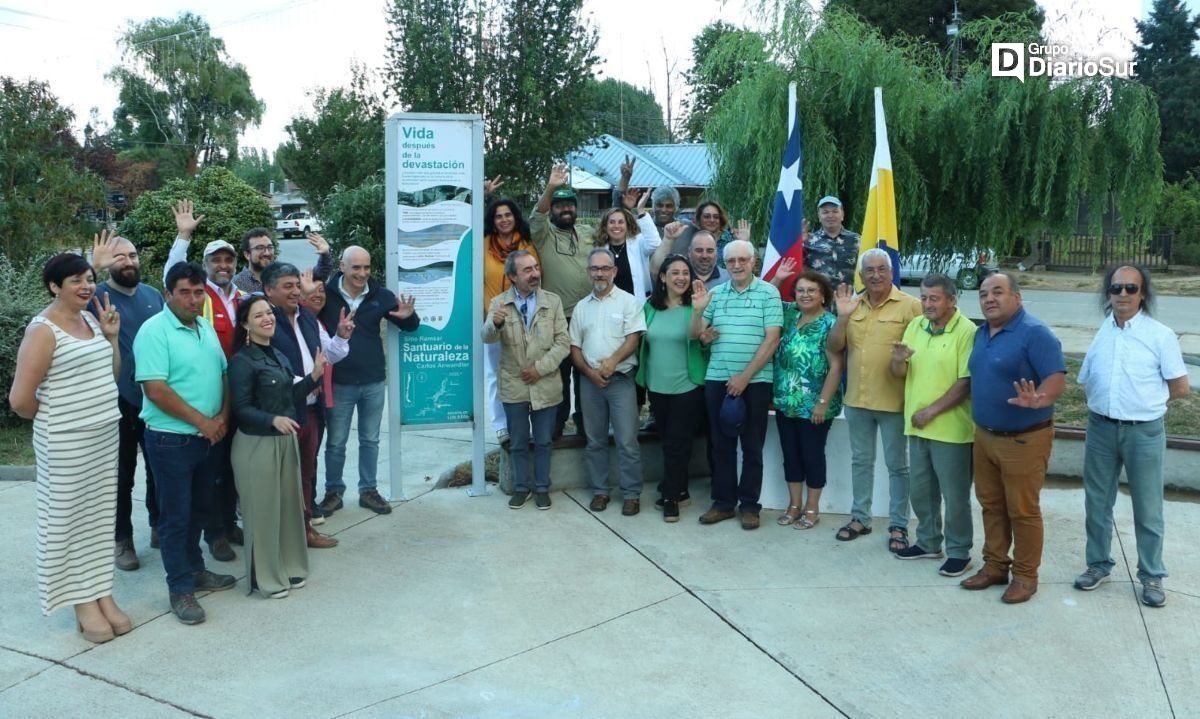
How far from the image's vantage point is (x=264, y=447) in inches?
195

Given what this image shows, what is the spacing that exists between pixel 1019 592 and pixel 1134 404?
3.58 ft

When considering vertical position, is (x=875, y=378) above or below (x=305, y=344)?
below

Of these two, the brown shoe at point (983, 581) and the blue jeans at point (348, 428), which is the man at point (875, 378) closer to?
the brown shoe at point (983, 581)

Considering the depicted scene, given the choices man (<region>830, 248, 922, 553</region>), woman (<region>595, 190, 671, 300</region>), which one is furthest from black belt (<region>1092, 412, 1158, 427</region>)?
woman (<region>595, 190, 671, 300</region>)

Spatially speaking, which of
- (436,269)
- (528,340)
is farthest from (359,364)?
(528,340)

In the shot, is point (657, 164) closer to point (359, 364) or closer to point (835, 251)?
point (835, 251)

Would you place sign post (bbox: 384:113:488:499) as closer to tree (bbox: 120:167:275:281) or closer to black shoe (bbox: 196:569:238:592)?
black shoe (bbox: 196:569:238:592)

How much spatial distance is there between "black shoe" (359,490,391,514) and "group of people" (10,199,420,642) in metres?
0.53

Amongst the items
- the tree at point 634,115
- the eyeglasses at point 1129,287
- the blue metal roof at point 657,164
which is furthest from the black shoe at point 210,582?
the tree at point 634,115

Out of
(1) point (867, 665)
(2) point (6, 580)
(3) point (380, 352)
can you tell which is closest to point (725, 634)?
(1) point (867, 665)

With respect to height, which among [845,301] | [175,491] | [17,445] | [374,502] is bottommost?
[374,502]

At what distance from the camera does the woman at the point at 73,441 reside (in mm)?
4426

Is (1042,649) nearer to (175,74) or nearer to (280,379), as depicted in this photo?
(280,379)

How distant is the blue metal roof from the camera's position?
36938mm
